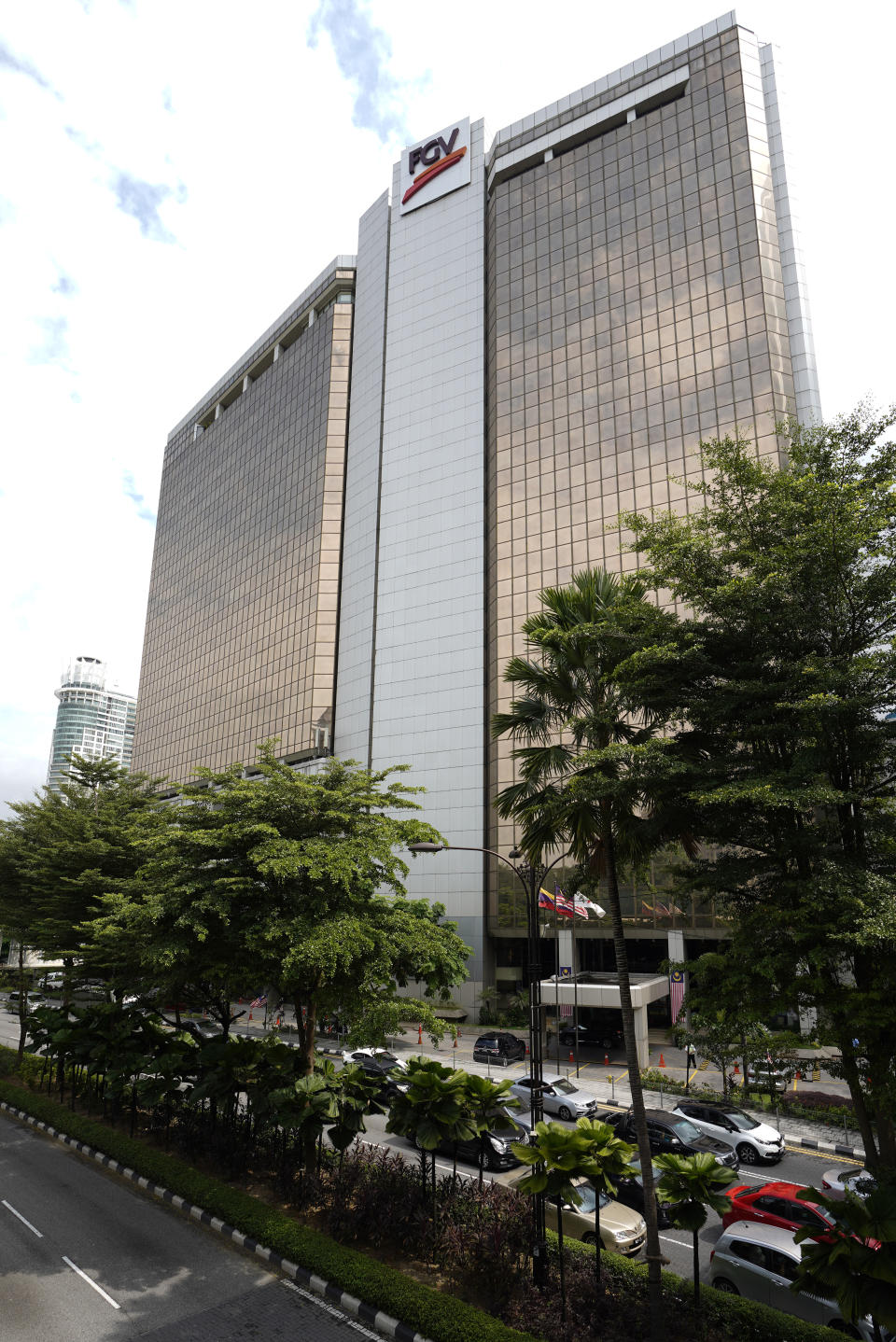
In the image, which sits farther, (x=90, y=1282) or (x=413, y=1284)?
(x=90, y=1282)

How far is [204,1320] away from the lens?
13.4 metres

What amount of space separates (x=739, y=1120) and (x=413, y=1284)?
16.3m

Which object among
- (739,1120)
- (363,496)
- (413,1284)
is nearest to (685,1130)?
(739,1120)

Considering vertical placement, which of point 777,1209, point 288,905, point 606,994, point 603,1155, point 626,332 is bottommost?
point 777,1209

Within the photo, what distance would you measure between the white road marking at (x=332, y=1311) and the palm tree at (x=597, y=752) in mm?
5184

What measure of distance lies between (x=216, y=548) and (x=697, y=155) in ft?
220

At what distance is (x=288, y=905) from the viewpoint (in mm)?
19109

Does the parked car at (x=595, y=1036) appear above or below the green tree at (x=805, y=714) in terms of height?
below

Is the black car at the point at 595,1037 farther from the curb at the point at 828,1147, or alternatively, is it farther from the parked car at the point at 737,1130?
the parked car at the point at 737,1130

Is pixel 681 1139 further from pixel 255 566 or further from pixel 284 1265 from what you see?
pixel 255 566

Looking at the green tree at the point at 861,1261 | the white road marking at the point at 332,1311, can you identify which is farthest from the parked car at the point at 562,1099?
the green tree at the point at 861,1261

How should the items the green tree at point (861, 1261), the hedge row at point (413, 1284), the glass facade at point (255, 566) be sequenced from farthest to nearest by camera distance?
the glass facade at point (255, 566) → the hedge row at point (413, 1284) → the green tree at point (861, 1261)

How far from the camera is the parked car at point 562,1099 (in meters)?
29.2

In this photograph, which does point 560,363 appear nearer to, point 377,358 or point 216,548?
point 377,358
